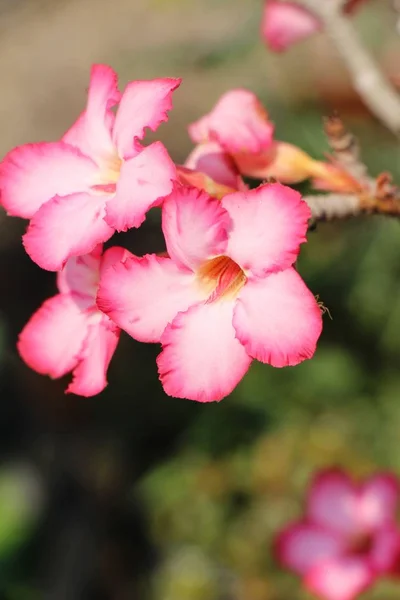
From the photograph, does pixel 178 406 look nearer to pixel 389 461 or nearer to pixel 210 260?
pixel 389 461

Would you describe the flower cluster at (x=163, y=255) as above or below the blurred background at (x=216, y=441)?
above

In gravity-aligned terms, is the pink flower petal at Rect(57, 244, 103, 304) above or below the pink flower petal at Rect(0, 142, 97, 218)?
below

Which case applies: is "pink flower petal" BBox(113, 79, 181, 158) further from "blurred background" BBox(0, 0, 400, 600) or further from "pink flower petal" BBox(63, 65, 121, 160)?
"blurred background" BBox(0, 0, 400, 600)

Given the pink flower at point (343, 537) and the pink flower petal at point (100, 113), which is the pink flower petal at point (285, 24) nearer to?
the pink flower petal at point (100, 113)

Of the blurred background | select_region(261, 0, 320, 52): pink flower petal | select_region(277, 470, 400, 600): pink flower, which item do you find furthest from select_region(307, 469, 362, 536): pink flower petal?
select_region(261, 0, 320, 52): pink flower petal

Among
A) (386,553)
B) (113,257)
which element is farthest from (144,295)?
(386,553)

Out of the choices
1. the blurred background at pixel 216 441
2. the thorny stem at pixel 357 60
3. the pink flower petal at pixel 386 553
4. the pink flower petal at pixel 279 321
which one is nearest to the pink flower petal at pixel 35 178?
the pink flower petal at pixel 279 321
